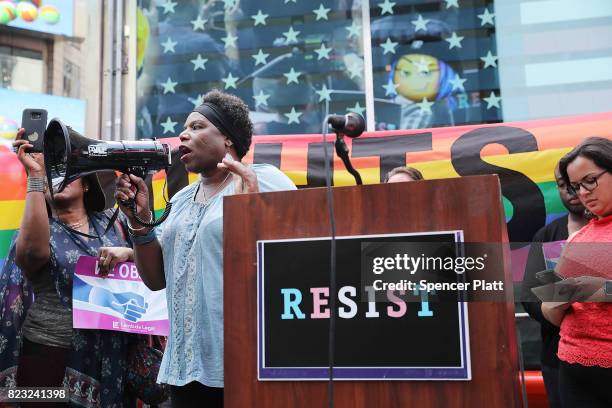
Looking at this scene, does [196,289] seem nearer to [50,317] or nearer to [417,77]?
[50,317]

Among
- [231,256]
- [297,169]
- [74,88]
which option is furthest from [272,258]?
[74,88]

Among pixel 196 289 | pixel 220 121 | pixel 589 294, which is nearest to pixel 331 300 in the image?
pixel 196 289

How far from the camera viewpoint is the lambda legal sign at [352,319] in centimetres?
175

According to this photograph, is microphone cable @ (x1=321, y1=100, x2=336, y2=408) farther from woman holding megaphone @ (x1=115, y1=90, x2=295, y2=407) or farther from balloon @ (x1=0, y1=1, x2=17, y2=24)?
balloon @ (x1=0, y1=1, x2=17, y2=24)

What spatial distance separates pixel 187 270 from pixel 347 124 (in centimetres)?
83

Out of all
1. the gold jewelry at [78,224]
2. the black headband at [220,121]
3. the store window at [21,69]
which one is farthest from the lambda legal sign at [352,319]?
the store window at [21,69]

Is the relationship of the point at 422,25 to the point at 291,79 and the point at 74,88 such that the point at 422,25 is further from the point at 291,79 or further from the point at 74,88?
the point at 74,88

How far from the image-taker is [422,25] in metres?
5.96

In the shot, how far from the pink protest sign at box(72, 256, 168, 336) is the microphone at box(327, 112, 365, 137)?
1.78 meters

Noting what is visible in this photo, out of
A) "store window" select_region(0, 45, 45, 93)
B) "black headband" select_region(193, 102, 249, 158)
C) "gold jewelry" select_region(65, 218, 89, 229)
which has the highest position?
"store window" select_region(0, 45, 45, 93)

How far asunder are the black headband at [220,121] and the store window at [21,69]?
651 centimetres

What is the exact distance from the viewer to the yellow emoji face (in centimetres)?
585

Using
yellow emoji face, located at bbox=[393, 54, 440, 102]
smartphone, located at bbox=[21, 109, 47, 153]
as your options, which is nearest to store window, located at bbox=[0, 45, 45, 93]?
yellow emoji face, located at bbox=[393, 54, 440, 102]

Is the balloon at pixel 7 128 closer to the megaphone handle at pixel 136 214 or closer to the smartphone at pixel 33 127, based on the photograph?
the smartphone at pixel 33 127
